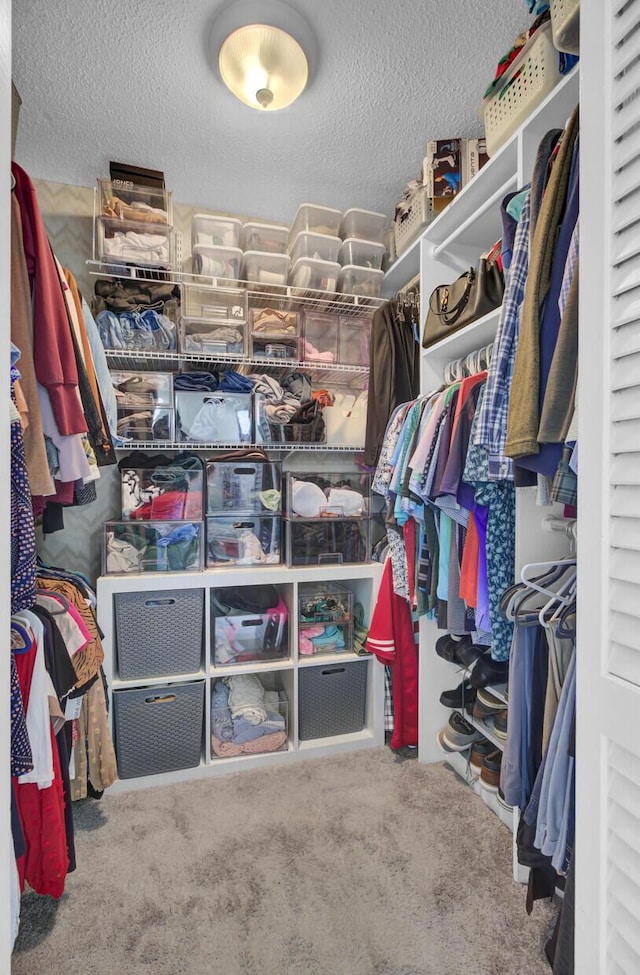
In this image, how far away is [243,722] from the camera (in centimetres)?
215

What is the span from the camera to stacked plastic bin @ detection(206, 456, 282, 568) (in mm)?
2234

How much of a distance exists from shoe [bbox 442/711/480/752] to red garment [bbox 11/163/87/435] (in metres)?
1.79

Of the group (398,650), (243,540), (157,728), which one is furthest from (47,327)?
(398,650)

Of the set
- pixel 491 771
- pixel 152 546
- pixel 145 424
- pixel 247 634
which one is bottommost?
pixel 491 771

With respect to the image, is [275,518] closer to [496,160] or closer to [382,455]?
[382,455]

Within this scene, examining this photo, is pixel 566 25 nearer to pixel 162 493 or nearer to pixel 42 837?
pixel 162 493

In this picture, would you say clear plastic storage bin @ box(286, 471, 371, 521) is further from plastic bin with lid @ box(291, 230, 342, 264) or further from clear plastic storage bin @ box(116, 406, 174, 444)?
plastic bin with lid @ box(291, 230, 342, 264)

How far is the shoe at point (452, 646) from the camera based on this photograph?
190 centimetres

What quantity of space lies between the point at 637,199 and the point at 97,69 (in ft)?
6.11

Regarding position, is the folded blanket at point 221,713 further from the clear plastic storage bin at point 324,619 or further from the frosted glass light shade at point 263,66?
the frosted glass light shade at point 263,66

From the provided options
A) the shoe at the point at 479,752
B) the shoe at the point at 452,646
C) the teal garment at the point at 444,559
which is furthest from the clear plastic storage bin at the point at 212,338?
the shoe at the point at 479,752

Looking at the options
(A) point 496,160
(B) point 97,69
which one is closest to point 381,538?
(A) point 496,160

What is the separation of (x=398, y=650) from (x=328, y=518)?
0.68 m

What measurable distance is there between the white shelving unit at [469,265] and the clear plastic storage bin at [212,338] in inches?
32.6
